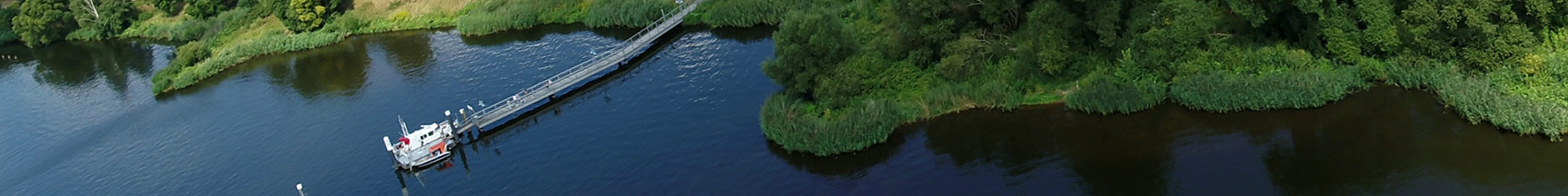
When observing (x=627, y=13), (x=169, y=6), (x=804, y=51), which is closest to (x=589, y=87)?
(x=804, y=51)

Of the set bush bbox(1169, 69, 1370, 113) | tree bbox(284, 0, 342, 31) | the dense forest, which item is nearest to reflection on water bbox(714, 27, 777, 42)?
the dense forest

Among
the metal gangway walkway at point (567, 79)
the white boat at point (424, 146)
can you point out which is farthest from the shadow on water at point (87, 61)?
the white boat at point (424, 146)

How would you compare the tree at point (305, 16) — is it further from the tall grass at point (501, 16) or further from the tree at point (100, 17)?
the tree at point (100, 17)

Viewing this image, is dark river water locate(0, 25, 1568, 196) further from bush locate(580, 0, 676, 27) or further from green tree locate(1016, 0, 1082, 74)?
bush locate(580, 0, 676, 27)

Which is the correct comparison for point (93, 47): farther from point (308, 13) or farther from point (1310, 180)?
point (1310, 180)

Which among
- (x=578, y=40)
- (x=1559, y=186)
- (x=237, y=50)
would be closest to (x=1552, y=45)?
(x=1559, y=186)

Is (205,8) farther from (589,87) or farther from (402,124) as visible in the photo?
(402,124)
